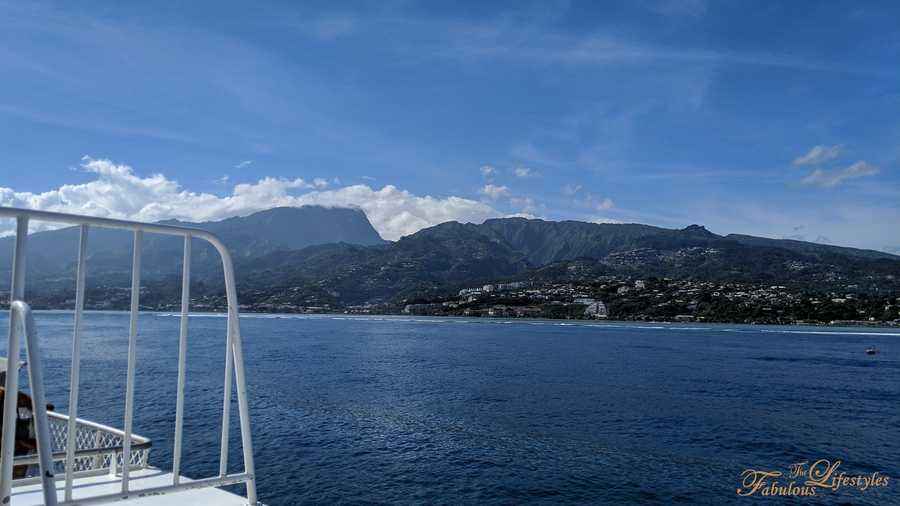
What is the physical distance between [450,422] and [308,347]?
49249mm

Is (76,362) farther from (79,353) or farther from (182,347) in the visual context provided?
(182,347)

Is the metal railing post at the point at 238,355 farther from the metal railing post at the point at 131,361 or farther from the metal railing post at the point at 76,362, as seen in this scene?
the metal railing post at the point at 76,362

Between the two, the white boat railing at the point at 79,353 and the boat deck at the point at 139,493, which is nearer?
the white boat railing at the point at 79,353

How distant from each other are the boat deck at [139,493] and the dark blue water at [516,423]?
1387 centimetres

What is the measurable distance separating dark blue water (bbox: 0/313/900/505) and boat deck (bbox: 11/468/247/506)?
13.9 meters

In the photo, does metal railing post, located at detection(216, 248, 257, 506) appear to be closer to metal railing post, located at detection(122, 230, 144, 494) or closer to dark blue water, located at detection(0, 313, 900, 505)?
metal railing post, located at detection(122, 230, 144, 494)

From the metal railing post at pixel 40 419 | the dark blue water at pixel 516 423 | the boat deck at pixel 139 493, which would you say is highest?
the metal railing post at pixel 40 419

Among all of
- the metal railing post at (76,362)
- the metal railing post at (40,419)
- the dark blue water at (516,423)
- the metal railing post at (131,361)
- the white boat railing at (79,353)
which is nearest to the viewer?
the metal railing post at (40,419)

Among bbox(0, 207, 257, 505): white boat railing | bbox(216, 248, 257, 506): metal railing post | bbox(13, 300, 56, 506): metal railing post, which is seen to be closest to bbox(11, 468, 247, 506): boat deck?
bbox(0, 207, 257, 505): white boat railing

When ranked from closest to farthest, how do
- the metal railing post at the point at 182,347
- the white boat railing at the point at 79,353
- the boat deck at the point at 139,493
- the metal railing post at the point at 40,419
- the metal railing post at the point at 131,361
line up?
the metal railing post at the point at 40,419
the white boat railing at the point at 79,353
the metal railing post at the point at 131,361
the metal railing post at the point at 182,347
the boat deck at the point at 139,493

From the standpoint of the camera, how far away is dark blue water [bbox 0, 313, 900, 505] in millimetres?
20156

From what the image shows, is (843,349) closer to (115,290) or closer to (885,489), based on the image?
(885,489)

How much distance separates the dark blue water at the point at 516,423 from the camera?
66.1ft

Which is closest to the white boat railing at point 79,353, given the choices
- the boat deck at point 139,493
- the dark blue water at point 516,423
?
the boat deck at point 139,493
